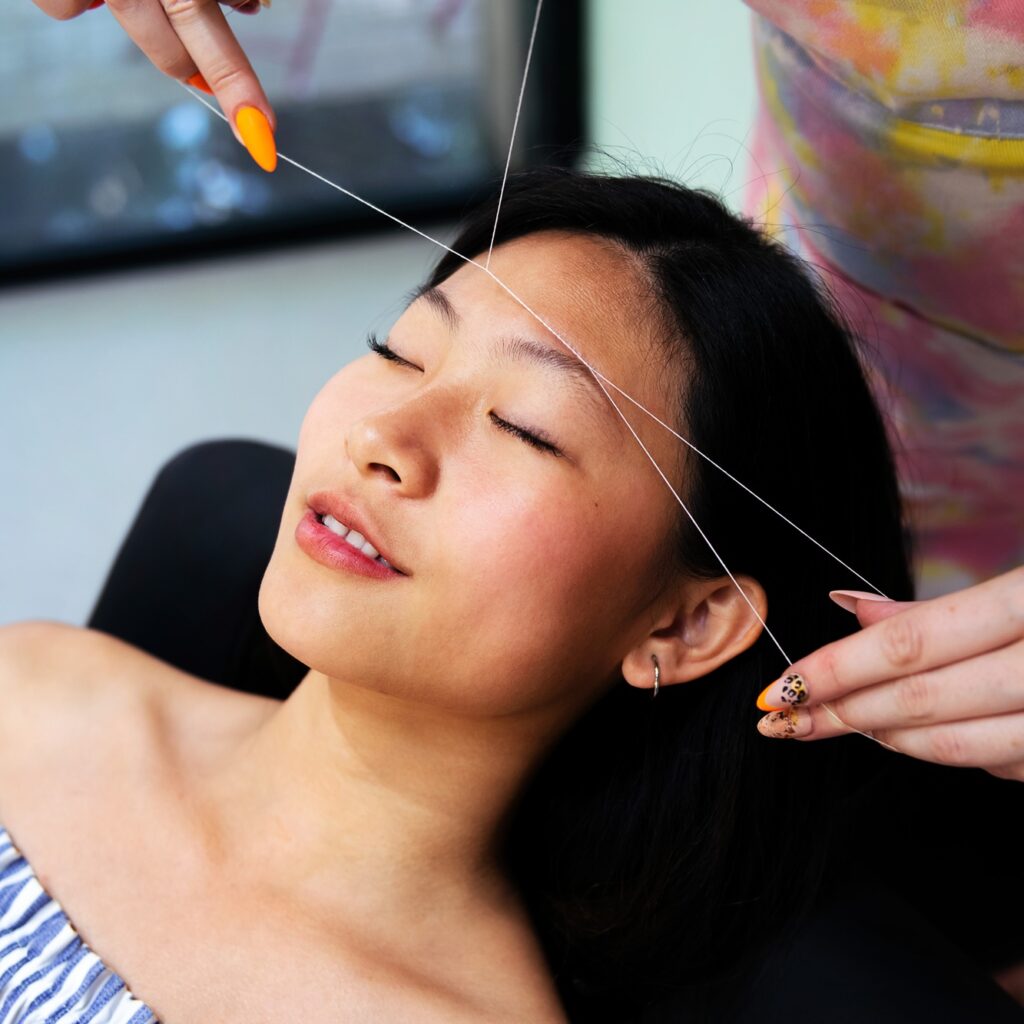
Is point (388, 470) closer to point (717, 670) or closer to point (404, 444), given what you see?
point (404, 444)

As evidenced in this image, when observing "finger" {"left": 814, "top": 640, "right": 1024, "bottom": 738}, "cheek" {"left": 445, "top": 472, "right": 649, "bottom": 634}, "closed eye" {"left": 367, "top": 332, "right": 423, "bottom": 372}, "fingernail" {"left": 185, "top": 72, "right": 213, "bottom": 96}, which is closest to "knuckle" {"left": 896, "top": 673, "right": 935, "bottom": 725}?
"finger" {"left": 814, "top": 640, "right": 1024, "bottom": 738}

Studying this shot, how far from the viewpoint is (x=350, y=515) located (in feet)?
3.61

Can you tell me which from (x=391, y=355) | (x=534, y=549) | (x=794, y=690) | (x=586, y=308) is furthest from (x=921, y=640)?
(x=391, y=355)

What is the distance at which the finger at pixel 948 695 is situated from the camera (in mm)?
912

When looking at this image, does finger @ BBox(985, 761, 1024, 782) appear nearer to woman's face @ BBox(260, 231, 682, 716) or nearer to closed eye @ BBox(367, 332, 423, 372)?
woman's face @ BBox(260, 231, 682, 716)

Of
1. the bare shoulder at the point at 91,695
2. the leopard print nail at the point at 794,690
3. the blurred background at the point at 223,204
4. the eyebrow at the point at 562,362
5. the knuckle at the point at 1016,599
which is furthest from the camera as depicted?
the blurred background at the point at 223,204

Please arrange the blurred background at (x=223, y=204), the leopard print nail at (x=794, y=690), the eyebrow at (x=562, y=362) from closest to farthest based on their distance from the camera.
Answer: the leopard print nail at (x=794, y=690) < the eyebrow at (x=562, y=362) < the blurred background at (x=223, y=204)

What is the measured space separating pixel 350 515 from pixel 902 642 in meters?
0.45

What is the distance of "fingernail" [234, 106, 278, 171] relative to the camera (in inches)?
46.6

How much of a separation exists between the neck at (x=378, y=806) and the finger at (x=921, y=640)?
1.06 feet

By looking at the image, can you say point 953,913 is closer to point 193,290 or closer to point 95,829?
point 95,829

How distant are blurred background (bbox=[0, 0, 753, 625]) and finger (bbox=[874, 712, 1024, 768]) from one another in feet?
6.86

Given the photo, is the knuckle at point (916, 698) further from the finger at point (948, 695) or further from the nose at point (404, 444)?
the nose at point (404, 444)

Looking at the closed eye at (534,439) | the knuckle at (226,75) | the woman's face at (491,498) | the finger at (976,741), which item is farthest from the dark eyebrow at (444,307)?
the finger at (976,741)
